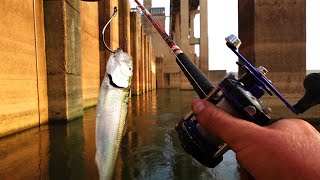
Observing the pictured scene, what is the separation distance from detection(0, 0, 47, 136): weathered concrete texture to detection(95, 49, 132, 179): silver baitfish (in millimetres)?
5484

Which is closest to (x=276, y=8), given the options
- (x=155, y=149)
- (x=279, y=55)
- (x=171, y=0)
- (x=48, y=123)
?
(x=279, y=55)

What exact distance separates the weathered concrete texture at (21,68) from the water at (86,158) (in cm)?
46

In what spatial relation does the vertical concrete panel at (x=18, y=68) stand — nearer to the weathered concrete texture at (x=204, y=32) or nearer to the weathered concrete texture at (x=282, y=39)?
the weathered concrete texture at (x=282, y=39)

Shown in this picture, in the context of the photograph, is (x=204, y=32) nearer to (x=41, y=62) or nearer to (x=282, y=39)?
(x=282, y=39)

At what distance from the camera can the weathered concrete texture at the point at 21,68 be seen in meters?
7.01

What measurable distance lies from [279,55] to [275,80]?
2.78ft

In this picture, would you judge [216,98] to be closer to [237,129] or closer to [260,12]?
[237,129]

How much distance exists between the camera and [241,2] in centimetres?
1102

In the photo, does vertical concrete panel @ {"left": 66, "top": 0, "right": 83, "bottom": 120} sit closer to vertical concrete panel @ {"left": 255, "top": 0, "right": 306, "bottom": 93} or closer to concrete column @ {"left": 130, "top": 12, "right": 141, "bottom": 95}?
vertical concrete panel @ {"left": 255, "top": 0, "right": 306, "bottom": 93}

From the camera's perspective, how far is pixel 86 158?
215 inches

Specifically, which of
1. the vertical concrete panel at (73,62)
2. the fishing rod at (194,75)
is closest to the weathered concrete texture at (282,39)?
the vertical concrete panel at (73,62)

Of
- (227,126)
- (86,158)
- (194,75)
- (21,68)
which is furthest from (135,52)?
(227,126)

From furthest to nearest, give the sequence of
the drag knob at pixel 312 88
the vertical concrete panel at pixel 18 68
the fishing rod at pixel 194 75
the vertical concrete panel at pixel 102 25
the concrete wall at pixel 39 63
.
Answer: the vertical concrete panel at pixel 102 25 → the concrete wall at pixel 39 63 → the vertical concrete panel at pixel 18 68 → the fishing rod at pixel 194 75 → the drag knob at pixel 312 88

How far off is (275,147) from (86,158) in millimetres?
4595
